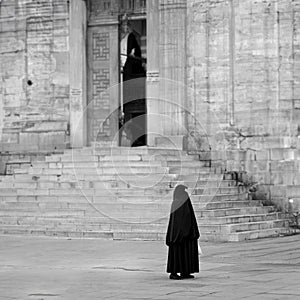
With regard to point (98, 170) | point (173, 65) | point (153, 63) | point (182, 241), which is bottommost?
point (182, 241)

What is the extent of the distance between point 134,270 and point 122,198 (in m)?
7.58

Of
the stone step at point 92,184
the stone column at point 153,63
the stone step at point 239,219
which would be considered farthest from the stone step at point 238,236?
the stone column at point 153,63

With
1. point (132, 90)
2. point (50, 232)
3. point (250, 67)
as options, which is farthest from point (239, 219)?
point (132, 90)

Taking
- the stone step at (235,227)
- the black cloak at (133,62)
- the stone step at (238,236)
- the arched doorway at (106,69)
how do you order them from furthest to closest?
the black cloak at (133,62)
the arched doorway at (106,69)
the stone step at (235,227)
the stone step at (238,236)

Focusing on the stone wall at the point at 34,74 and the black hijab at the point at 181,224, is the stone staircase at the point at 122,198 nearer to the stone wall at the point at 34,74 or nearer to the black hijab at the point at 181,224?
the stone wall at the point at 34,74

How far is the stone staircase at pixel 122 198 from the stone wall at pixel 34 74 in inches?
146

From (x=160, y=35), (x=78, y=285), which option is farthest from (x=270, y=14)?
(x=78, y=285)

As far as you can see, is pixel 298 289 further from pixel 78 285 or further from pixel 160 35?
pixel 160 35

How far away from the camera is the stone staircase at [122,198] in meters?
24.0

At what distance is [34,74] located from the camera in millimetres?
33500

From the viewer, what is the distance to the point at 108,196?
2562cm

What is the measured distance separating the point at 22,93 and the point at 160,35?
227 inches

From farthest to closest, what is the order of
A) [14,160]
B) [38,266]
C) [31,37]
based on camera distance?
1. [31,37]
2. [14,160]
3. [38,266]

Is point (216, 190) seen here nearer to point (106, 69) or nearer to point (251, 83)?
point (251, 83)
